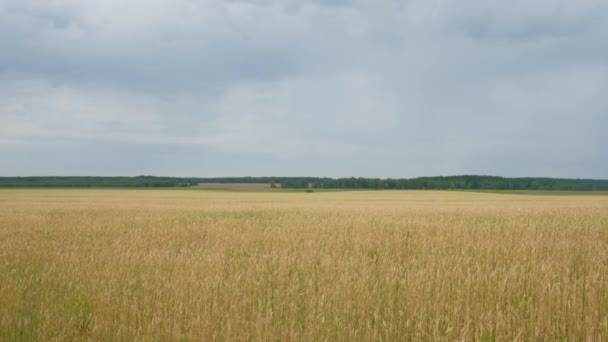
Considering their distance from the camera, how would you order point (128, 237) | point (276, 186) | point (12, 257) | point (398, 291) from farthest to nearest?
point (276, 186), point (128, 237), point (12, 257), point (398, 291)

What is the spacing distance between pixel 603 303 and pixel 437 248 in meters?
4.70

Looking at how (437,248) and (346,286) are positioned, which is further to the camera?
(437,248)

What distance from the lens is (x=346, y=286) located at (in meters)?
6.44

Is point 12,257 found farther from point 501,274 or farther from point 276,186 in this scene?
point 276,186

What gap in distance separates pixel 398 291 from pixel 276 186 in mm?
91650

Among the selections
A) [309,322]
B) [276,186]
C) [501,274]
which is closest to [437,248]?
[501,274]

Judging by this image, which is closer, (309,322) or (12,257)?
(309,322)

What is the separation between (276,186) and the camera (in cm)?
9769

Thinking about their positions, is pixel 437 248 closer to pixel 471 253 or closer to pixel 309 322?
pixel 471 253

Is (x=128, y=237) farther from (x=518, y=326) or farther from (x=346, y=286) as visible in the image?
(x=518, y=326)

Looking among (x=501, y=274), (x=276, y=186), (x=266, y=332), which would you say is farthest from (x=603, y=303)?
(x=276, y=186)

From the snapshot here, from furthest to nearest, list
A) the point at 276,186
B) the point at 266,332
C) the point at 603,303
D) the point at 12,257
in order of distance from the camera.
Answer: the point at 276,186 → the point at 12,257 → the point at 603,303 → the point at 266,332

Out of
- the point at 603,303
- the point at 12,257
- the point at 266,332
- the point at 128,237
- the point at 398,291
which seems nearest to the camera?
the point at 266,332

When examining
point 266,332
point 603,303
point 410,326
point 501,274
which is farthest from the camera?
point 501,274
